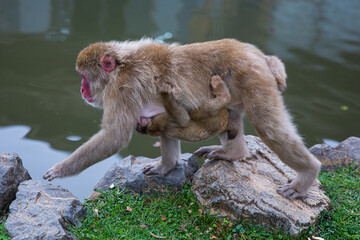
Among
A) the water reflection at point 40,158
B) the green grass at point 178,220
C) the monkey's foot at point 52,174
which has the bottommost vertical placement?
the water reflection at point 40,158

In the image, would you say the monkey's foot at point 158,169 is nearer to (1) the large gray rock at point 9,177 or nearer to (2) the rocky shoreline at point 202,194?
(2) the rocky shoreline at point 202,194

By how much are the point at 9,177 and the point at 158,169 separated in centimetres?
165

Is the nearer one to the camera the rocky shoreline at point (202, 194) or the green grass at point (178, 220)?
the rocky shoreline at point (202, 194)

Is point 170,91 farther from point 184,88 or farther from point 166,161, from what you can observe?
point 166,161

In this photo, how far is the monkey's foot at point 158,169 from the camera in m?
4.87

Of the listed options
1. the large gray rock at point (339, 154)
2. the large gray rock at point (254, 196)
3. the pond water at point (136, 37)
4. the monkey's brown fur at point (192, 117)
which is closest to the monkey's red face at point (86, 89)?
the monkey's brown fur at point (192, 117)

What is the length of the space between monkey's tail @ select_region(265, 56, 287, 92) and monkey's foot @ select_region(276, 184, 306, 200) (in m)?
1.04

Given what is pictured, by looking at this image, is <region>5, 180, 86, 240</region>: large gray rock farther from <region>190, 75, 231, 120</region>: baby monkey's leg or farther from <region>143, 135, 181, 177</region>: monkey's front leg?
<region>190, 75, 231, 120</region>: baby monkey's leg

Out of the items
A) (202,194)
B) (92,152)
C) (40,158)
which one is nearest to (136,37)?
(40,158)

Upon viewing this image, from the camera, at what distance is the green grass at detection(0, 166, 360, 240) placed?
412 centimetres

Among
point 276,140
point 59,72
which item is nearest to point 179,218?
point 276,140

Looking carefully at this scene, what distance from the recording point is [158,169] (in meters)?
4.89

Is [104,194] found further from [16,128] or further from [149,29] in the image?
[149,29]

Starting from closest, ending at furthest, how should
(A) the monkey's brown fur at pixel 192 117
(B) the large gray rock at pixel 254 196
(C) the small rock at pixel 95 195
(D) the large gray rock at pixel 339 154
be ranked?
(A) the monkey's brown fur at pixel 192 117, (B) the large gray rock at pixel 254 196, (C) the small rock at pixel 95 195, (D) the large gray rock at pixel 339 154
